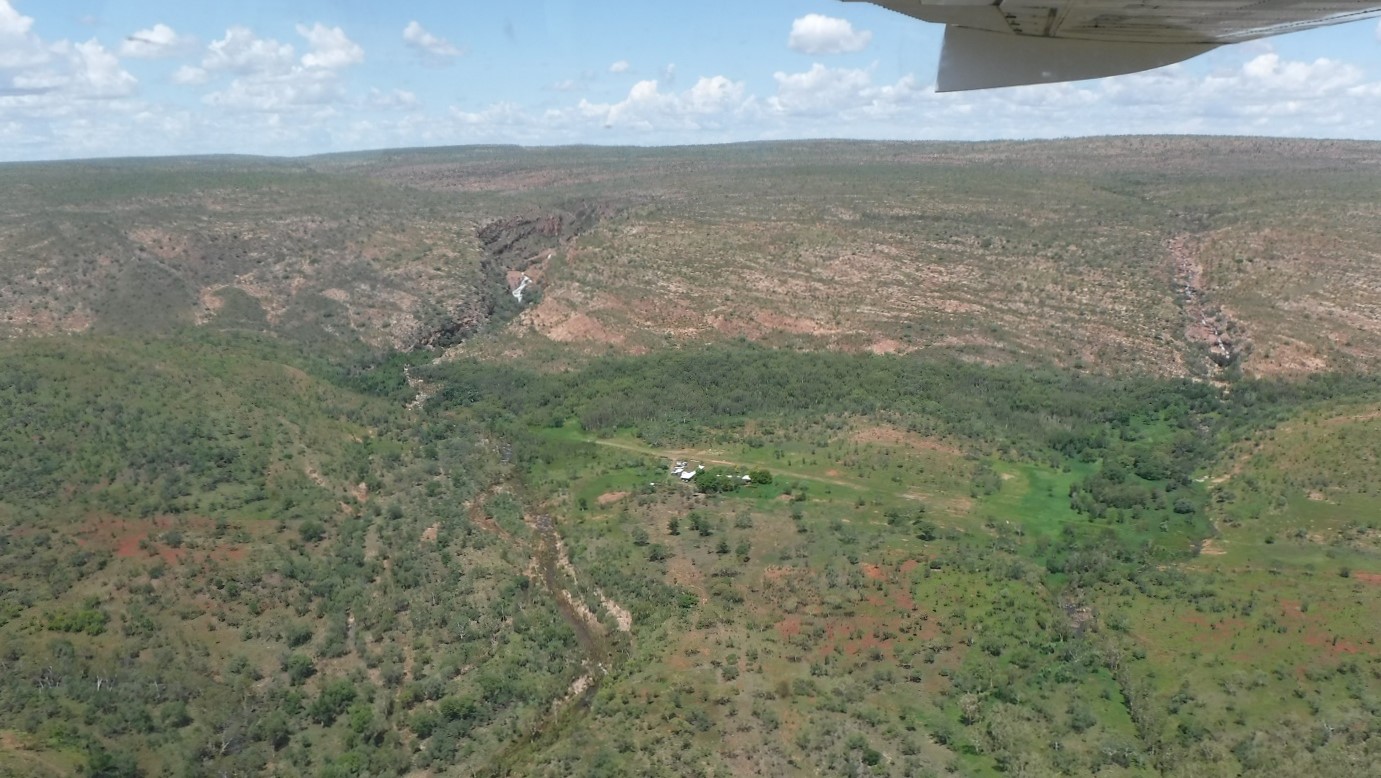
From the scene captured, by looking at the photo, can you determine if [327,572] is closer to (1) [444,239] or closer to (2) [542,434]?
(2) [542,434]

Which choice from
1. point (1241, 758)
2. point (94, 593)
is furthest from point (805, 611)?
point (94, 593)

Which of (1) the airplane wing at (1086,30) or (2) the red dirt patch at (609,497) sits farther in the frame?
(2) the red dirt patch at (609,497)

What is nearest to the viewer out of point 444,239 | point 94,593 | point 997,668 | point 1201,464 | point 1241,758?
point 1241,758

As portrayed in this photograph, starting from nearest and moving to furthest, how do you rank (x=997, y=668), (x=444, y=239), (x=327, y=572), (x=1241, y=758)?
(x=1241, y=758) < (x=997, y=668) < (x=327, y=572) < (x=444, y=239)

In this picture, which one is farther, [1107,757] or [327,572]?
[327,572]

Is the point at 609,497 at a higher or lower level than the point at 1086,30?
lower

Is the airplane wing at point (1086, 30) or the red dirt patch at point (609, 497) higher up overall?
the airplane wing at point (1086, 30)

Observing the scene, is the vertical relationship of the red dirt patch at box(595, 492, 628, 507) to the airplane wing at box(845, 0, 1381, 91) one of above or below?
below

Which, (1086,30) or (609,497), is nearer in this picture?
(1086,30)
